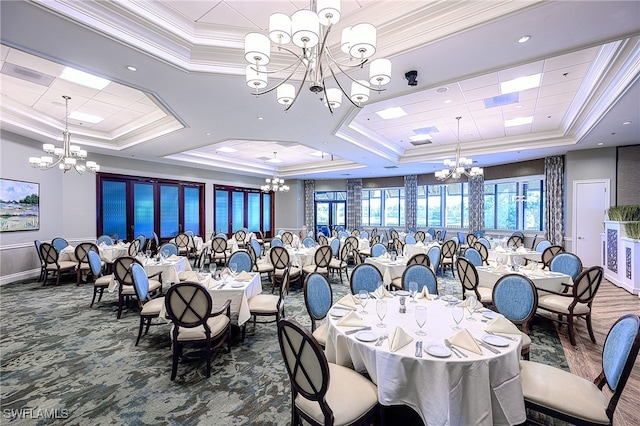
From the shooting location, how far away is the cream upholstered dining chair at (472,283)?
4.18 meters

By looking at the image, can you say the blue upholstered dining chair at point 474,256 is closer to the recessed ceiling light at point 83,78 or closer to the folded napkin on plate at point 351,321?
the folded napkin on plate at point 351,321

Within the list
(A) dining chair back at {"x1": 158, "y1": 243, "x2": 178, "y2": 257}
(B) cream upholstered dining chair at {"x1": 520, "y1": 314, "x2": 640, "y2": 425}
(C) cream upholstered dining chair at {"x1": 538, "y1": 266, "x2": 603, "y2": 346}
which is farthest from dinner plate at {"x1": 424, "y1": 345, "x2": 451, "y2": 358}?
(A) dining chair back at {"x1": 158, "y1": 243, "x2": 178, "y2": 257}

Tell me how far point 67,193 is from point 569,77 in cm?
1184

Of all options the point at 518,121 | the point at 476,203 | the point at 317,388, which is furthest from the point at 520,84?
the point at 476,203

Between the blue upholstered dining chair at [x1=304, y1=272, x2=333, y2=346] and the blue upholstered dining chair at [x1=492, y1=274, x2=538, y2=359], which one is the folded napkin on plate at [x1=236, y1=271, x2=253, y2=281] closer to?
the blue upholstered dining chair at [x1=304, y1=272, x2=333, y2=346]

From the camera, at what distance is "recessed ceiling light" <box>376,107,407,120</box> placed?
19.4ft

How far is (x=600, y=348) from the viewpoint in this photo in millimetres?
3574

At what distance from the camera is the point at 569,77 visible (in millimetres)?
4535

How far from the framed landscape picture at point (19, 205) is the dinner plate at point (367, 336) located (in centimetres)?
865

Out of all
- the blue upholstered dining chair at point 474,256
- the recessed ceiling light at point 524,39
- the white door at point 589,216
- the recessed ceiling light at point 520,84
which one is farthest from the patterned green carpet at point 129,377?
the white door at point 589,216

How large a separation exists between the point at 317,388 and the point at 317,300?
4.39 ft

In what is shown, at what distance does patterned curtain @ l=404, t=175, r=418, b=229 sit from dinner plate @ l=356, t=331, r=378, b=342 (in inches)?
456

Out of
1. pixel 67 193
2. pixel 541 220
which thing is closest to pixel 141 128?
pixel 67 193

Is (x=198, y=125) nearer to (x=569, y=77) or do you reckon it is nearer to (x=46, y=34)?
(x=46, y=34)
